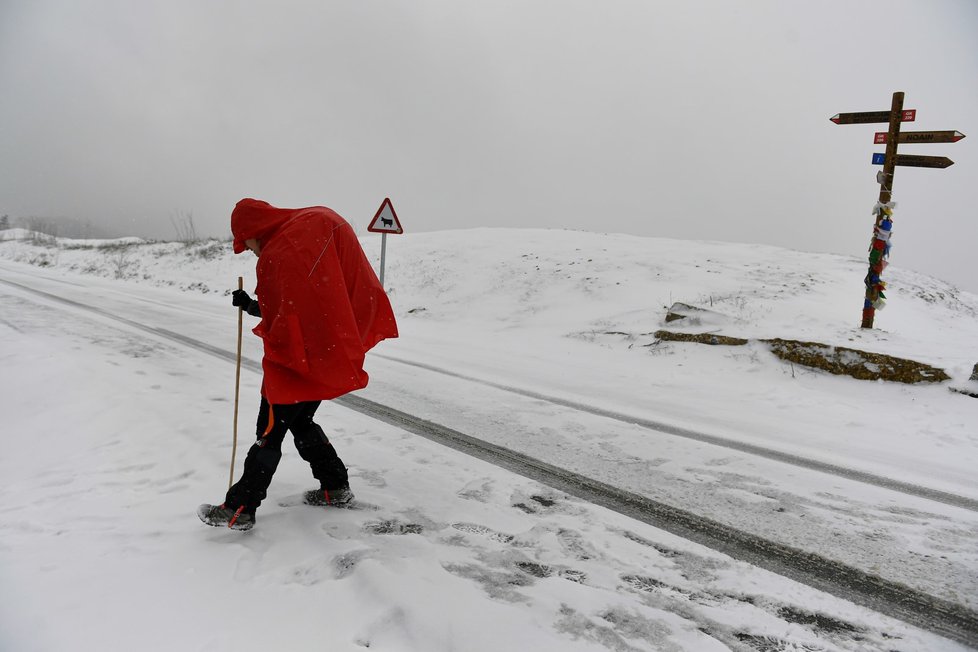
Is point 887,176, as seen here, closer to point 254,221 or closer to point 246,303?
point 254,221

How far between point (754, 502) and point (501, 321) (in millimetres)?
9260

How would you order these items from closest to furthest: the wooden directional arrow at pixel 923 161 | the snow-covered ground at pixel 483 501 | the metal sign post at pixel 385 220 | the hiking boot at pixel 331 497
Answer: the snow-covered ground at pixel 483 501
the hiking boot at pixel 331 497
the wooden directional arrow at pixel 923 161
the metal sign post at pixel 385 220

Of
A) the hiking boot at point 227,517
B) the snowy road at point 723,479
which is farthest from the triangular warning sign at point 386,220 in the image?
the hiking boot at point 227,517

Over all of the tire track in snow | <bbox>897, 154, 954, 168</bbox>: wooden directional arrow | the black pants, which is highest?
<bbox>897, 154, 954, 168</bbox>: wooden directional arrow

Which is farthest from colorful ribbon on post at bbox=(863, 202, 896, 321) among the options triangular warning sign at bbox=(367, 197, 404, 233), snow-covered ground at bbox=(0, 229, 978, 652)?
triangular warning sign at bbox=(367, 197, 404, 233)

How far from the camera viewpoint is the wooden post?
8.17m

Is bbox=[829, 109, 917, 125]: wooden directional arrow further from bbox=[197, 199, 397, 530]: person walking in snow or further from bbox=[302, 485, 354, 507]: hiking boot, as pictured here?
bbox=[302, 485, 354, 507]: hiking boot

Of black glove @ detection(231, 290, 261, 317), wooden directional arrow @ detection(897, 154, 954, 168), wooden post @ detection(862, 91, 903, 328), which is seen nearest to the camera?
black glove @ detection(231, 290, 261, 317)

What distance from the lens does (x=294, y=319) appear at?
107 inches

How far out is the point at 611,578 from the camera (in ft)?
8.48

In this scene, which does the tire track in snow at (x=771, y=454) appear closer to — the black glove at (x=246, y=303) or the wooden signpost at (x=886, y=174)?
the black glove at (x=246, y=303)

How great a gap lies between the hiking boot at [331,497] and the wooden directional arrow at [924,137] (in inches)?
381

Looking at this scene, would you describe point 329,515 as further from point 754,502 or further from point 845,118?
point 845,118

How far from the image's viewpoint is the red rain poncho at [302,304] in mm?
2736
